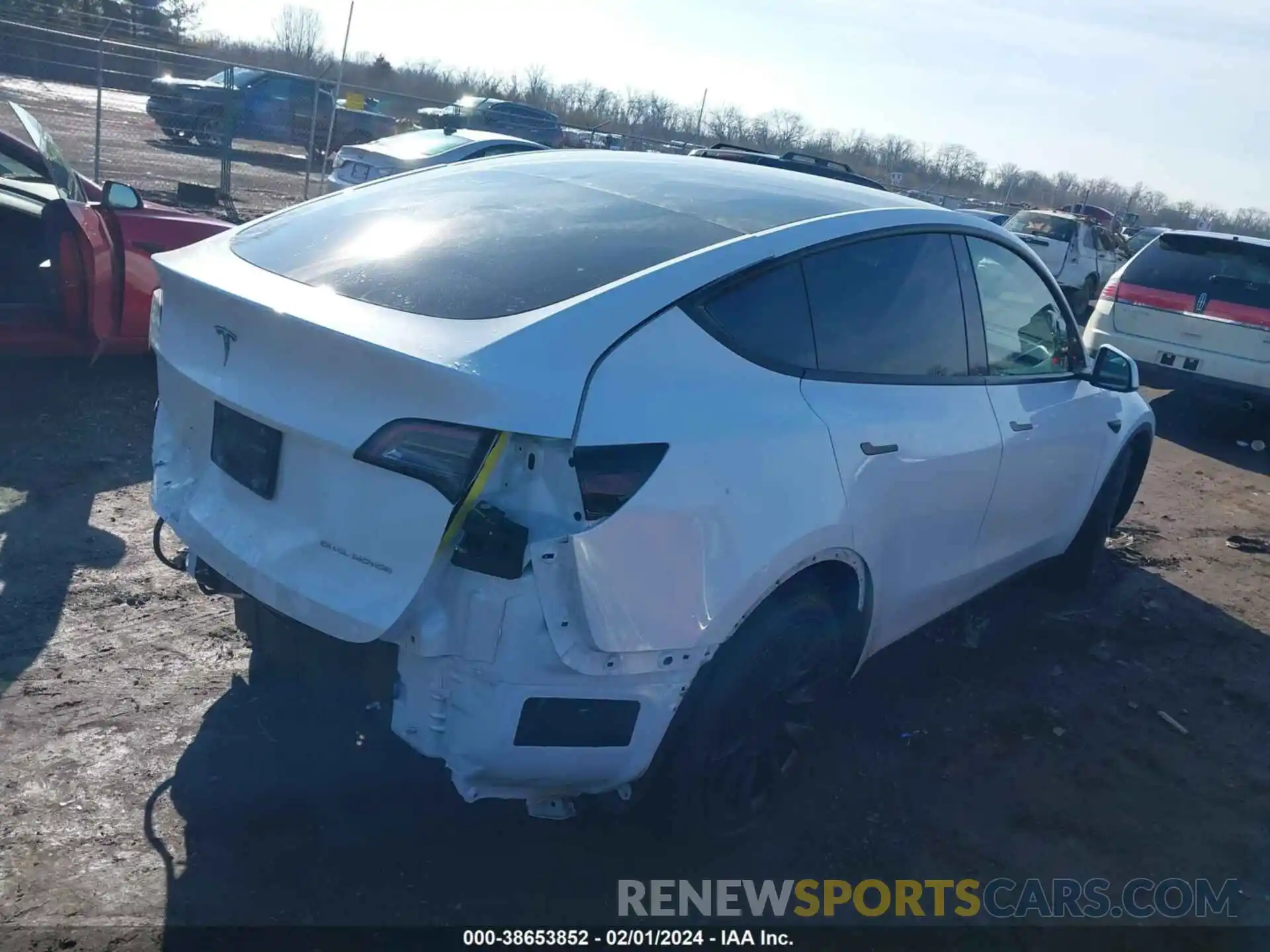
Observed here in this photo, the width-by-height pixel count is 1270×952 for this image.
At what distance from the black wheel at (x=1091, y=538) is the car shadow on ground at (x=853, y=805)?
596mm

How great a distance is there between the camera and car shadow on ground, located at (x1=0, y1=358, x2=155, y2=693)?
405cm

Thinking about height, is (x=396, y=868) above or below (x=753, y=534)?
below

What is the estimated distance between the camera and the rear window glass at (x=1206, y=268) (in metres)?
9.11

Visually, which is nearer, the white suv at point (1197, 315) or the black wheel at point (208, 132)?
the white suv at point (1197, 315)

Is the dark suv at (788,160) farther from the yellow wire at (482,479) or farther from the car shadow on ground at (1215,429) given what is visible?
the yellow wire at (482,479)

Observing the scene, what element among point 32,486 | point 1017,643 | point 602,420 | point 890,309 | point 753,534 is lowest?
point 32,486

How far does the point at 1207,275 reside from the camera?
930cm

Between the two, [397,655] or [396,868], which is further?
[396,868]

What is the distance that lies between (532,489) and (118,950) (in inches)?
57.7

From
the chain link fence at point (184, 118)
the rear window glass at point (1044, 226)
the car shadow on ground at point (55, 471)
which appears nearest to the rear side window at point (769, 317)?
the car shadow on ground at point (55, 471)

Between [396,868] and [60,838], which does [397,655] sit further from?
[60,838]

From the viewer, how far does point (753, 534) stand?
2771 mm

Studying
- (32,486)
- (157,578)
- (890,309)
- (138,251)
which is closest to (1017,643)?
(890,309)

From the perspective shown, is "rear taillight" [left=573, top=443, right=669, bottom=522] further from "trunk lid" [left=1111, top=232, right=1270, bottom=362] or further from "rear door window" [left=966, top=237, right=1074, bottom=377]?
"trunk lid" [left=1111, top=232, right=1270, bottom=362]
